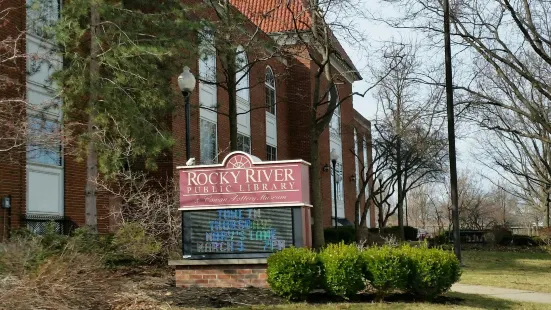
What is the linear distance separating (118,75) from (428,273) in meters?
7.72

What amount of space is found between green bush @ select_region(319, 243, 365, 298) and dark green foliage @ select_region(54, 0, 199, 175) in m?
5.71

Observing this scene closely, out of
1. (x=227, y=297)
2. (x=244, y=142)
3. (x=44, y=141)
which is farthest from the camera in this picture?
(x=244, y=142)

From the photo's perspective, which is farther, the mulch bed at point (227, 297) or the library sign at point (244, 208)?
the library sign at point (244, 208)

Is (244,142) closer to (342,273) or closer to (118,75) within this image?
(118,75)

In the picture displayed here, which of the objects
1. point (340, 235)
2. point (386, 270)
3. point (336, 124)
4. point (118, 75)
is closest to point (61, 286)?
point (386, 270)

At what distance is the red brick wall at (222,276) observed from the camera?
11844 mm

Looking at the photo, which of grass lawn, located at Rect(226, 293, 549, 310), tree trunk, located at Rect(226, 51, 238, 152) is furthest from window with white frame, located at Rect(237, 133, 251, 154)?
grass lawn, located at Rect(226, 293, 549, 310)

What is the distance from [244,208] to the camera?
12188 mm

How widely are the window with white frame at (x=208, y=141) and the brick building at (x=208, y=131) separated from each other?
0.13ft

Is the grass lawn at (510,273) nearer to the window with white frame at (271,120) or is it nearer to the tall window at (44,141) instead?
the tall window at (44,141)

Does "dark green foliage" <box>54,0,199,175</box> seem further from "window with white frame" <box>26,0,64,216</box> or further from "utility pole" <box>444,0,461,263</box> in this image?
"utility pole" <box>444,0,461,263</box>

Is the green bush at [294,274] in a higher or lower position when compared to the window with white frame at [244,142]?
lower

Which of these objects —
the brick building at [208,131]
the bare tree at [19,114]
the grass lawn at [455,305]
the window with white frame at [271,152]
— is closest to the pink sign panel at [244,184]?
the grass lawn at [455,305]

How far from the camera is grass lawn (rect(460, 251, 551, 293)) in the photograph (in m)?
14.9
